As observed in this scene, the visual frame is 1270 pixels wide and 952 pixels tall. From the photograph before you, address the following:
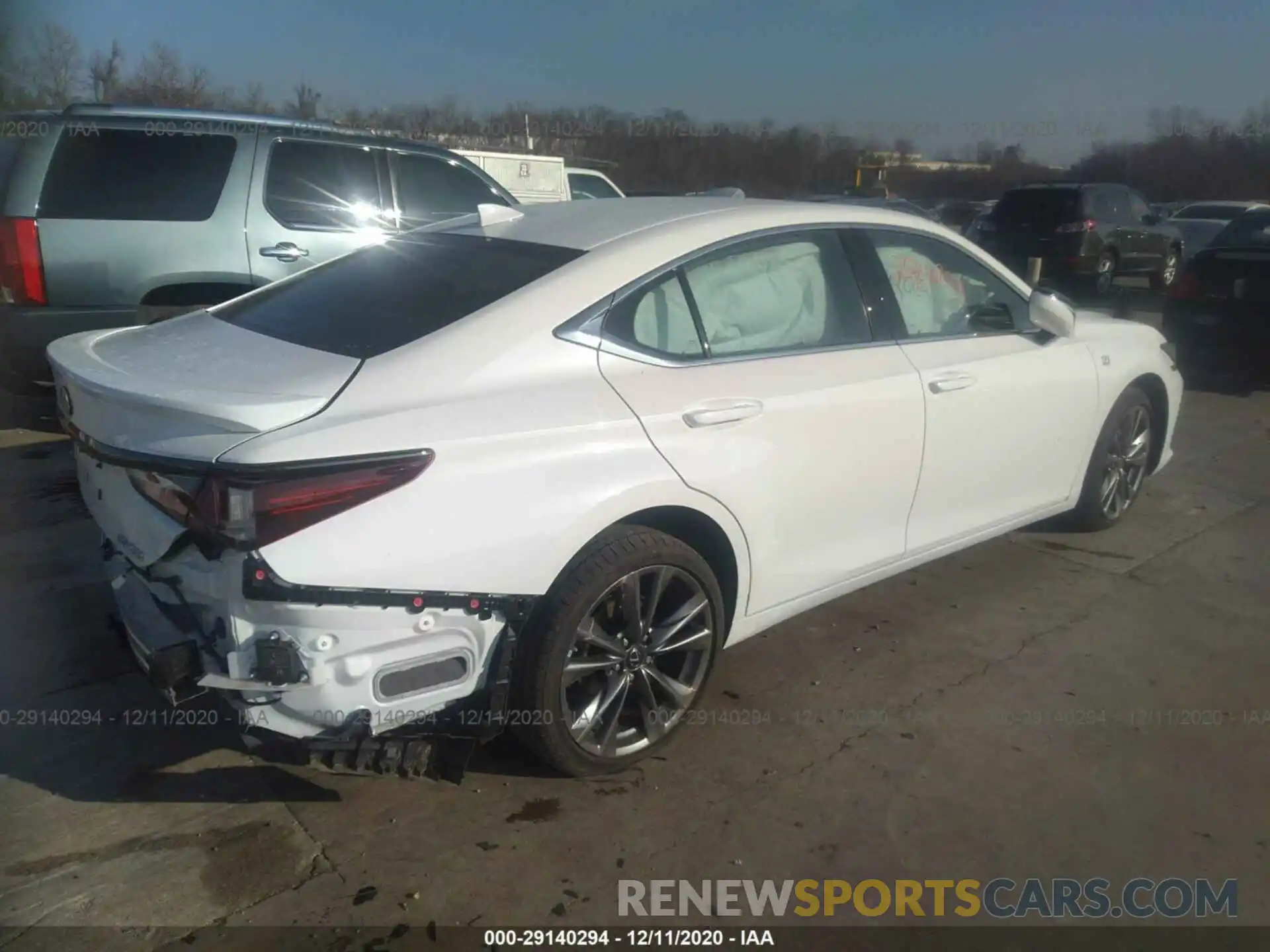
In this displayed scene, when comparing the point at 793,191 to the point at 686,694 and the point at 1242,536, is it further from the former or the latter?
the point at 686,694

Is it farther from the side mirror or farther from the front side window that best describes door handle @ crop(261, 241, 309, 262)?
the side mirror

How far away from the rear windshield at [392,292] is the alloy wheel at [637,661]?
0.92m

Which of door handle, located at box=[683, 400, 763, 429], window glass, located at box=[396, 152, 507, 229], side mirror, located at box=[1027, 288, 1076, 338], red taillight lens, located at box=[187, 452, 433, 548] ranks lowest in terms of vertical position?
red taillight lens, located at box=[187, 452, 433, 548]

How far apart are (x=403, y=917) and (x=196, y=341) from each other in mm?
1763

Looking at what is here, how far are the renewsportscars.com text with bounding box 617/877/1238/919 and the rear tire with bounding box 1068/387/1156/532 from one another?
8.26ft

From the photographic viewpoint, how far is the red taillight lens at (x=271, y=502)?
2299 millimetres

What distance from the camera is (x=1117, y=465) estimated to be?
5066mm

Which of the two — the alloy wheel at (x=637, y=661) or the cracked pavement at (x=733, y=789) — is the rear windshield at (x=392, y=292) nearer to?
the alloy wheel at (x=637, y=661)

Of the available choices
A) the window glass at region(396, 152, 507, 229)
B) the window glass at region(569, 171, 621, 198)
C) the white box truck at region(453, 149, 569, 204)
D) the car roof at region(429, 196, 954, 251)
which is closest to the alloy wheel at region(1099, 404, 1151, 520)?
the car roof at region(429, 196, 954, 251)

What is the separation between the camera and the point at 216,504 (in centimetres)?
230

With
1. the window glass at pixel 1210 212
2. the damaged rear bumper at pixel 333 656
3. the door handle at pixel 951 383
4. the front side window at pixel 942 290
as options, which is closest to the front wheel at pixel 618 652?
the damaged rear bumper at pixel 333 656

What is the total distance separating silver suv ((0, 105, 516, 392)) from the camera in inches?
217

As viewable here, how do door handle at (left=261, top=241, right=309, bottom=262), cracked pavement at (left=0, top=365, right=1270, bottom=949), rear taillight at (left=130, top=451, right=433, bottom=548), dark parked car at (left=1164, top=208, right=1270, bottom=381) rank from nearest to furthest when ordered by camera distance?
1. rear taillight at (left=130, top=451, right=433, bottom=548)
2. cracked pavement at (left=0, top=365, right=1270, bottom=949)
3. door handle at (left=261, top=241, right=309, bottom=262)
4. dark parked car at (left=1164, top=208, right=1270, bottom=381)

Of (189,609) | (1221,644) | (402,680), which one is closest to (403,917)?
(402,680)
